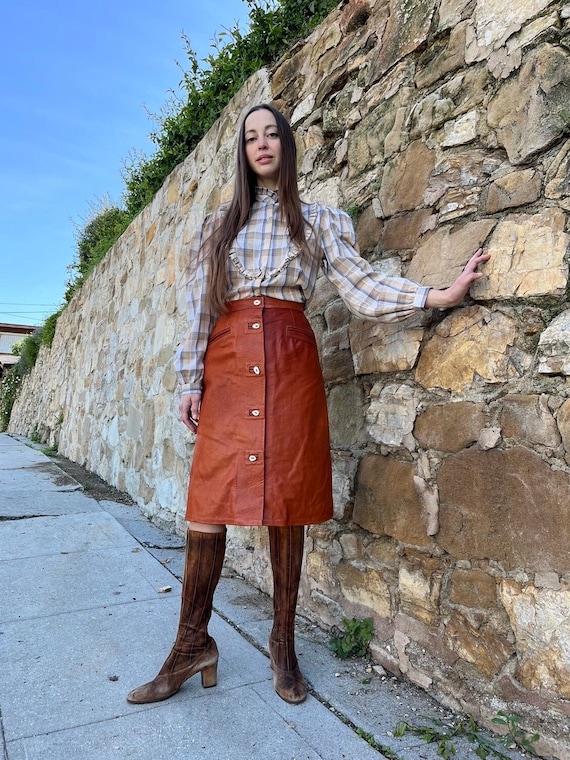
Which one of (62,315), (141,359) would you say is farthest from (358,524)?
(62,315)

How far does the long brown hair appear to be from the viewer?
1.74 meters

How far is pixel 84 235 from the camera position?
9.04 metres

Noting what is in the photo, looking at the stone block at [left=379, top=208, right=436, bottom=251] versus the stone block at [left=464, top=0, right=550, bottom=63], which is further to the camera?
the stone block at [left=379, top=208, right=436, bottom=251]

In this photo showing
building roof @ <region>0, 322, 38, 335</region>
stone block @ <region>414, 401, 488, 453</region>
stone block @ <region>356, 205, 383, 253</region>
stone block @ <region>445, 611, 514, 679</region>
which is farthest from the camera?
building roof @ <region>0, 322, 38, 335</region>

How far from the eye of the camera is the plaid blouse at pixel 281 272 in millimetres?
1677

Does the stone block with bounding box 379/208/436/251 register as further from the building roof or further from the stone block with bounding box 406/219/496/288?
the building roof

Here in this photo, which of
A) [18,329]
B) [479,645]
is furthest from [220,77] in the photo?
[18,329]

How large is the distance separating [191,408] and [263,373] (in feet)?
1.05

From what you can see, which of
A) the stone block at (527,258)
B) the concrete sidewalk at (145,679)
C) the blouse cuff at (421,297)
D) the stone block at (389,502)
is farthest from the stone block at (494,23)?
the concrete sidewalk at (145,679)

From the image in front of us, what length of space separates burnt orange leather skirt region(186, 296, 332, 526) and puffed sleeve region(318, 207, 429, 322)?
180 mm

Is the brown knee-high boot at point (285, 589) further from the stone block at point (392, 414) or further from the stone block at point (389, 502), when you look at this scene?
the stone block at point (392, 414)

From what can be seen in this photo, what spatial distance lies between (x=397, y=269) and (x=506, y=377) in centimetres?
56

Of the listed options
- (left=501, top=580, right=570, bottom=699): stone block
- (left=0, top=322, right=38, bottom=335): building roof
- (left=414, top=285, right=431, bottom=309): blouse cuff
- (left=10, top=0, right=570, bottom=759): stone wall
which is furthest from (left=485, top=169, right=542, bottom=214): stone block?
(left=0, top=322, right=38, bottom=335): building roof

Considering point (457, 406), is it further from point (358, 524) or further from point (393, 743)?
point (393, 743)
